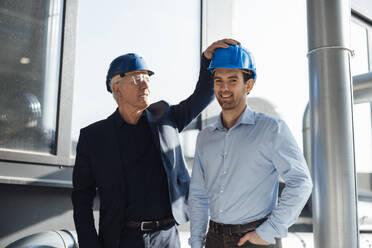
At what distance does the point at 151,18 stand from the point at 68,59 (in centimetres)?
111

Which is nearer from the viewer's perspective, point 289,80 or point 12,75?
point 12,75

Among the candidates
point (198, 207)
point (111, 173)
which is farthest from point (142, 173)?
point (198, 207)

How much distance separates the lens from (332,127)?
2090mm

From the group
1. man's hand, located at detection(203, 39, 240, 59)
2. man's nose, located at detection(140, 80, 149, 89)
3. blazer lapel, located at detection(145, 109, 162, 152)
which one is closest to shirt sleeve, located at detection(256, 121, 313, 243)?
man's hand, located at detection(203, 39, 240, 59)

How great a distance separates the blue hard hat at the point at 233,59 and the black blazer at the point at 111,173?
0.79ft

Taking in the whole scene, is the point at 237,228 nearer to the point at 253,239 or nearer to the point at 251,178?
the point at 253,239

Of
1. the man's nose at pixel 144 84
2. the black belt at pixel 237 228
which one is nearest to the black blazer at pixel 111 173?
the man's nose at pixel 144 84

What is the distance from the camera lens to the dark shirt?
6.22ft

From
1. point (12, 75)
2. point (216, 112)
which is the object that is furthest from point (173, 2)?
point (12, 75)

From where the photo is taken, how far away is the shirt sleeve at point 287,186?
1.45m

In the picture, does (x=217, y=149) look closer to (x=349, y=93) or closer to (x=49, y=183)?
(x=349, y=93)

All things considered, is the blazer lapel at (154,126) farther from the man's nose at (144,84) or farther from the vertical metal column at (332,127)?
the vertical metal column at (332,127)

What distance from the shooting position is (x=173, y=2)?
3.88 meters

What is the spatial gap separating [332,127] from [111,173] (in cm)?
→ 122
